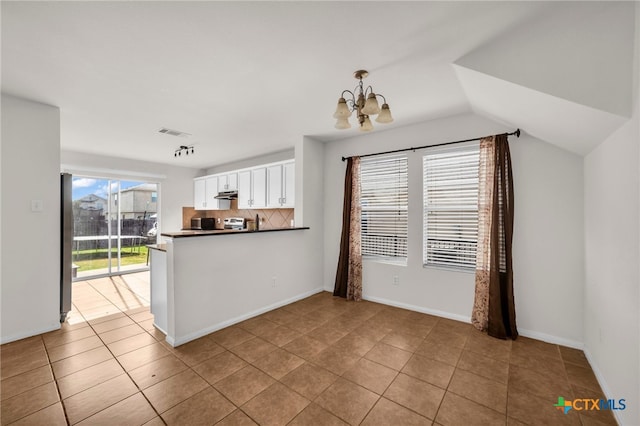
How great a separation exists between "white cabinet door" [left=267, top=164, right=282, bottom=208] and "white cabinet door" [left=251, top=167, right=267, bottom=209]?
0.39 ft

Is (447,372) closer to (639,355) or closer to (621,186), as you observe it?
(639,355)

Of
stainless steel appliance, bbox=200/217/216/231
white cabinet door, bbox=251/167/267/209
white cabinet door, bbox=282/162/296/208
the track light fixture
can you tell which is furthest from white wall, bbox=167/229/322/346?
stainless steel appliance, bbox=200/217/216/231

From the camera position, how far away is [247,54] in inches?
79.0

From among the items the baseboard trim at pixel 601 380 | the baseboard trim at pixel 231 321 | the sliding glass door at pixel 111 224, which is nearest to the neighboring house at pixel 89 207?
the sliding glass door at pixel 111 224

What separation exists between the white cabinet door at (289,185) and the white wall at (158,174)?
341 centimetres

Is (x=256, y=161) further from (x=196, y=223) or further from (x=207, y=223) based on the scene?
(x=196, y=223)

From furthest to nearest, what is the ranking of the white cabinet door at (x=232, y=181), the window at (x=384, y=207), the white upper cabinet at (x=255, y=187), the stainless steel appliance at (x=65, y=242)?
the white cabinet door at (x=232, y=181)
the white upper cabinet at (x=255, y=187)
the window at (x=384, y=207)
the stainless steel appliance at (x=65, y=242)

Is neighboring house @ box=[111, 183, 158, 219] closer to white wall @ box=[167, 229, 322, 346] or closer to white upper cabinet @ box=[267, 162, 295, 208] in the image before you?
white upper cabinet @ box=[267, 162, 295, 208]

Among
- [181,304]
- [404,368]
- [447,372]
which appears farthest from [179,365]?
[447,372]

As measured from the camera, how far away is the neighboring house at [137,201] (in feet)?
18.6

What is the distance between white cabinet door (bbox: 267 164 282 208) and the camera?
184 inches

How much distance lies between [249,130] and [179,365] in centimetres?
299

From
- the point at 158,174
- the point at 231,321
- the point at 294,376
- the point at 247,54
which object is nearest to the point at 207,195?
the point at 158,174

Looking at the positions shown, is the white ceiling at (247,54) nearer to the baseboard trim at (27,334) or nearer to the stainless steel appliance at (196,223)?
the baseboard trim at (27,334)
